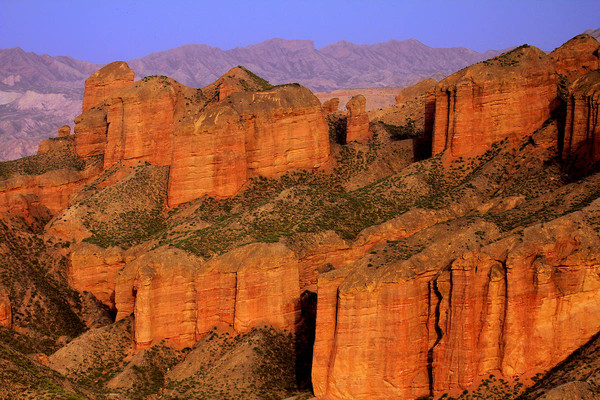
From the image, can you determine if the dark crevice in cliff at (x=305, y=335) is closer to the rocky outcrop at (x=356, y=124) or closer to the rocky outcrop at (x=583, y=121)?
the rocky outcrop at (x=583, y=121)

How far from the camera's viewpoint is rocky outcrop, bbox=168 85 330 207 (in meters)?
81.8

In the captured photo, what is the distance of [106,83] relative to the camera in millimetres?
107500

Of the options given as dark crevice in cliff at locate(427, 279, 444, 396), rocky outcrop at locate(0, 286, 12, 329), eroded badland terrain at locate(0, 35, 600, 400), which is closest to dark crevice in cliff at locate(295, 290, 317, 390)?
eroded badland terrain at locate(0, 35, 600, 400)

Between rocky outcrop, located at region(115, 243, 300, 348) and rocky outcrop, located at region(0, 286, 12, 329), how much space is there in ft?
29.9

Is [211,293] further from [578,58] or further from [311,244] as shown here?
[578,58]

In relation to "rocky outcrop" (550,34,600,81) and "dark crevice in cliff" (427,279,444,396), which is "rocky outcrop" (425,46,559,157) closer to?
"rocky outcrop" (550,34,600,81)

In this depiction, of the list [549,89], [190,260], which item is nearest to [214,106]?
[190,260]

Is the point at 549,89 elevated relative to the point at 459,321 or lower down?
elevated

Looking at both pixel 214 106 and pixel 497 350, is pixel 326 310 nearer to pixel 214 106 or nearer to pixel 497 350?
pixel 497 350

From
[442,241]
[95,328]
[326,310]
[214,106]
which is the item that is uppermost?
[214,106]

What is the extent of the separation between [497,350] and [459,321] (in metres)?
2.25

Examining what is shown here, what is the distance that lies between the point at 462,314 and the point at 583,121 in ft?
70.2

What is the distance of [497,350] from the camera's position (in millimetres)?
52219

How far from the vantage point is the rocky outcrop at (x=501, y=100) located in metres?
75.8
